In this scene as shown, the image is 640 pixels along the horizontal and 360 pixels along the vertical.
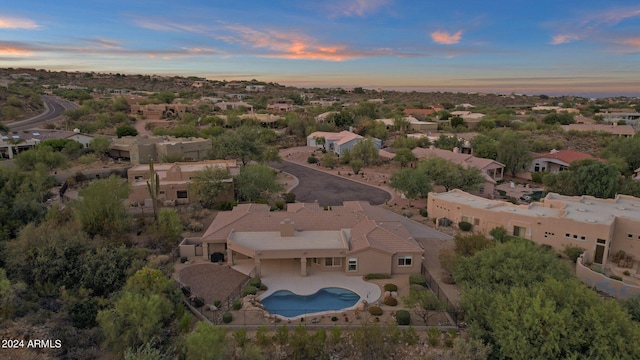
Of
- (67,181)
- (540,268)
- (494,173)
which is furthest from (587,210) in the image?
(67,181)

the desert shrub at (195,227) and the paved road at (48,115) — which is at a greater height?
the paved road at (48,115)

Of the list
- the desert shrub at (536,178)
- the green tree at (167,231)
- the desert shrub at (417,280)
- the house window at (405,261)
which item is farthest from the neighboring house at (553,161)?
the green tree at (167,231)

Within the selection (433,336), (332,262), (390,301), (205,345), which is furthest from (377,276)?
(205,345)

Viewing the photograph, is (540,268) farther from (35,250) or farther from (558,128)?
(558,128)

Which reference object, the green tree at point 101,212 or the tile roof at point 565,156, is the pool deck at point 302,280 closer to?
the green tree at point 101,212

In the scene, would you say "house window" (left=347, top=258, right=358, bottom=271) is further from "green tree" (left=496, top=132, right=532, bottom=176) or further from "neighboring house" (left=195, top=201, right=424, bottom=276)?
"green tree" (left=496, top=132, right=532, bottom=176)

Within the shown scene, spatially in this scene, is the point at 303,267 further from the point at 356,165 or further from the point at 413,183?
the point at 356,165
